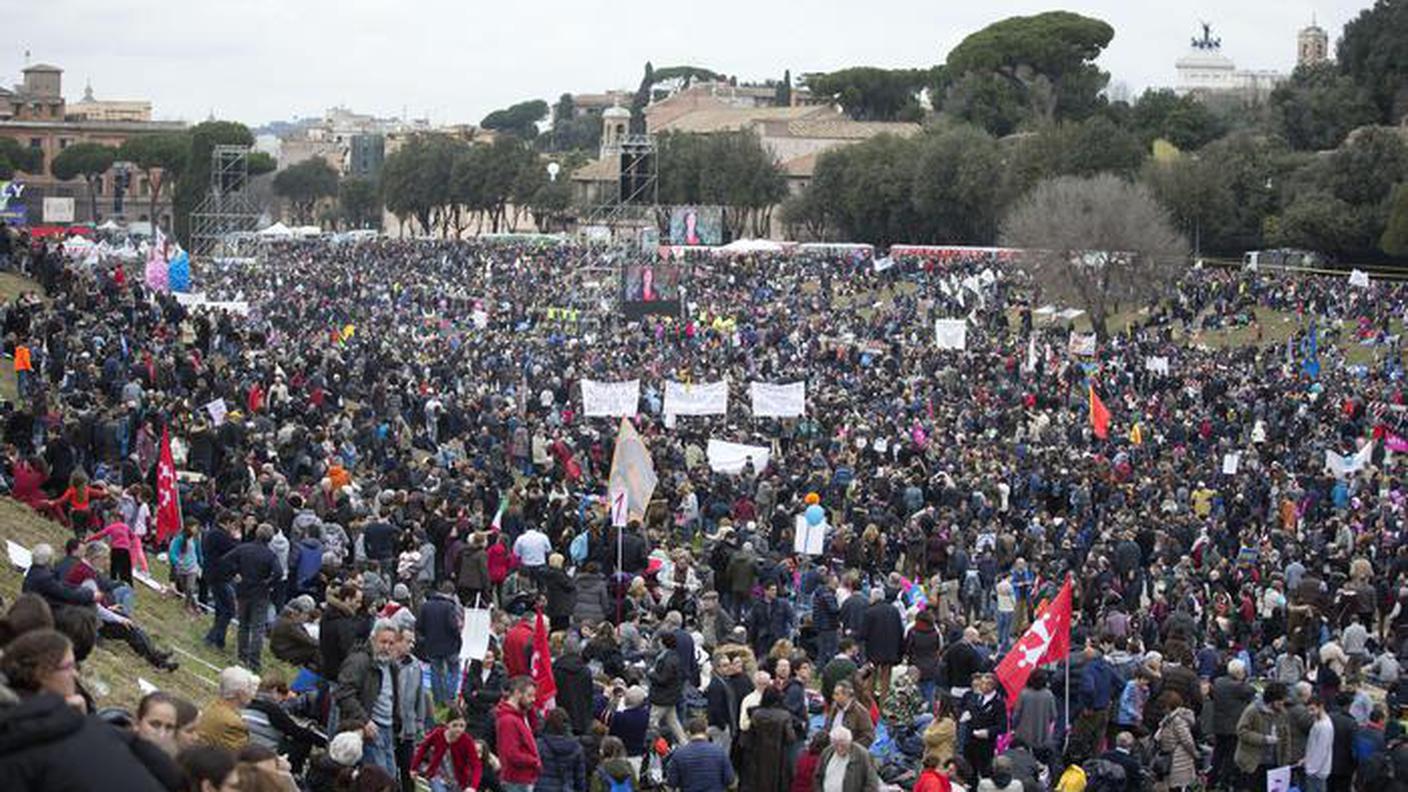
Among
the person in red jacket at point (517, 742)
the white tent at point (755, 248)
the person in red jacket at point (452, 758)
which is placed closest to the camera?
the person in red jacket at point (452, 758)

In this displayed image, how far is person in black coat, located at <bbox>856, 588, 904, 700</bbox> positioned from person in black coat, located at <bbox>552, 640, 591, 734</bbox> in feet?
10.9

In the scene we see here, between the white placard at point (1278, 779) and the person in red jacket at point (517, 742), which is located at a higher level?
the person in red jacket at point (517, 742)

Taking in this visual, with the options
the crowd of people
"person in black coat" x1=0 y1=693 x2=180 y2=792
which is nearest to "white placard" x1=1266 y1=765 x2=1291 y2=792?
the crowd of people

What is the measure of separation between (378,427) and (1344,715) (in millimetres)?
16186

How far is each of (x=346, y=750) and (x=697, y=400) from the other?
21201 mm

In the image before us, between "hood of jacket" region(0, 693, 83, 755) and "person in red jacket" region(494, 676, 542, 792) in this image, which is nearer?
"hood of jacket" region(0, 693, 83, 755)

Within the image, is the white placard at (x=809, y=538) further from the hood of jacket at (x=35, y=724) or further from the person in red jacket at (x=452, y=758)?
the hood of jacket at (x=35, y=724)

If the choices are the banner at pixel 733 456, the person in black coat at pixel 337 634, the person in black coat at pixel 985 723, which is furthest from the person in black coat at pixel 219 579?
the banner at pixel 733 456

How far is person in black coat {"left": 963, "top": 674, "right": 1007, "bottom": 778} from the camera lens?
1408 centimetres

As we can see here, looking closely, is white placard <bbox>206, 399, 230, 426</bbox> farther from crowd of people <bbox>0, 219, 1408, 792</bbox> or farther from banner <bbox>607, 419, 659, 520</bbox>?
banner <bbox>607, 419, 659, 520</bbox>

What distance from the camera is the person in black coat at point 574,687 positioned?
44.0 feet

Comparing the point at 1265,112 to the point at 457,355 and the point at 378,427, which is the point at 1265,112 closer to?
the point at 457,355

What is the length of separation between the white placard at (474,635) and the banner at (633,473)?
5578 mm

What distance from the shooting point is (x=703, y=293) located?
62.3m
